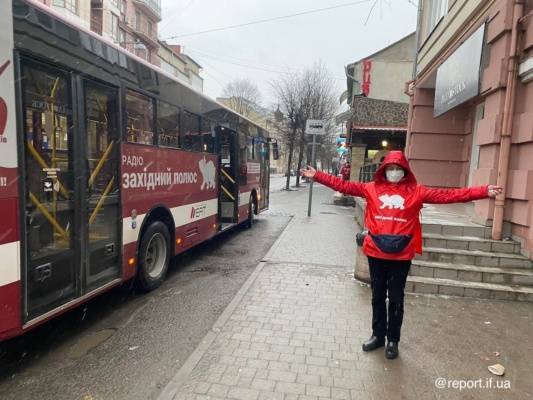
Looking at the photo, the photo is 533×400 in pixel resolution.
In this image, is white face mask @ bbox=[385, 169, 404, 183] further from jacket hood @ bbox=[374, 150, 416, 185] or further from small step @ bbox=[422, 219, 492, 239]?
small step @ bbox=[422, 219, 492, 239]

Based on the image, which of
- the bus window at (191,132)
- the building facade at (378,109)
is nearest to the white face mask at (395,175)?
the bus window at (191,132)

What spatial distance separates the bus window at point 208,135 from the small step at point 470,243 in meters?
4.26

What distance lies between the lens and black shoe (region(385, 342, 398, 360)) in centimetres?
375

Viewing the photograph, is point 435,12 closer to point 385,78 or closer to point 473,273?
point 473,273

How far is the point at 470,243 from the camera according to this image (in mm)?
6230

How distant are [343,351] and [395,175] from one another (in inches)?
69.4

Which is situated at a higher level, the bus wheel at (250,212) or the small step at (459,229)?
the small step at (459,229)

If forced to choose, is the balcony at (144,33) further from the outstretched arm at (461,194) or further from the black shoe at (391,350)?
the black shoe at (391,350)

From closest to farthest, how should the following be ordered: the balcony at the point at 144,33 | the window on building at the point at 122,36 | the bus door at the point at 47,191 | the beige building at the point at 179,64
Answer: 1. the bus door at the point at 47,191
2. the window on building at the point at 122,36
3. the balcony at the point at 144,33
4. the beige building at the point at 179,64

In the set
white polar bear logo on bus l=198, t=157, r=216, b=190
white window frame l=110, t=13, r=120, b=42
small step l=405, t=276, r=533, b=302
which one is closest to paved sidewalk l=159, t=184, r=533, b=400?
small step l=405, t=276, r=533, b=302

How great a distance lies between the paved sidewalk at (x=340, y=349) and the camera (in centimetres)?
324

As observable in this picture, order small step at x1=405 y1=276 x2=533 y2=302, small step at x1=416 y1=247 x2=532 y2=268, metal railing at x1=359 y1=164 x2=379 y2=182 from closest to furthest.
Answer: small step at x1=405 y1=276 x2=533 y2=302 < small step at x1=416 y1=247 x2=532 y2=268 < metal railing at x1=359 y1=164 x2=379 y2=182

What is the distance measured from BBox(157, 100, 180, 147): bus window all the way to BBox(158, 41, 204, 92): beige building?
42.6 meters

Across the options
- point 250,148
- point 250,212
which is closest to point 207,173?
point 250,148
